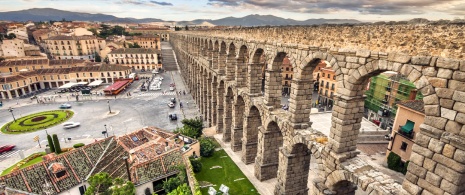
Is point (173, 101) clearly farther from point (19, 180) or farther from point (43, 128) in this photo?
point (19, 180)

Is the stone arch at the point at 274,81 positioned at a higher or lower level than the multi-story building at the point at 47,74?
higher

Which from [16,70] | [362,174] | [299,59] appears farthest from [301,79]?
[16,70]

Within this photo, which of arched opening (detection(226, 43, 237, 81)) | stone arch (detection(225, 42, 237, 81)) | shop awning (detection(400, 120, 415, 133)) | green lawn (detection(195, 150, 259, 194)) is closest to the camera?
green lawn (detection(195, 150, 259, 194))

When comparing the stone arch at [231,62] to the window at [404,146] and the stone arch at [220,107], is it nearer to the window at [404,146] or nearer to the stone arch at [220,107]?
the stone arch at [220,107]

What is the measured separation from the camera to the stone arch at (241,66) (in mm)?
25212

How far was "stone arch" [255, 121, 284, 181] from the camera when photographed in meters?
21.5

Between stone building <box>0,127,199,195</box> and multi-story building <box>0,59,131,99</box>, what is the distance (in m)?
53.9

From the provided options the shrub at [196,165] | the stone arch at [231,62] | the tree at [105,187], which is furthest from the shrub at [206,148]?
the tree at [105,187]

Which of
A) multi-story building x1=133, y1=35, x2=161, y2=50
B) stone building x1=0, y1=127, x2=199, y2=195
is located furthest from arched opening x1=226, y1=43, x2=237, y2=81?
multi-story building x1=133, y1=35, x2=161, y2=50

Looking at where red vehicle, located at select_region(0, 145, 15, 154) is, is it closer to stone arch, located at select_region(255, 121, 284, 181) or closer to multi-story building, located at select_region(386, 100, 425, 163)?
stone arch, located at select_region(255, 121, 284, 181)

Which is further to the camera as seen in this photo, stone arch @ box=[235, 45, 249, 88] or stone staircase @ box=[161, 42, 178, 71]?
stone staircase @ box=[161, 42, 178, 71]

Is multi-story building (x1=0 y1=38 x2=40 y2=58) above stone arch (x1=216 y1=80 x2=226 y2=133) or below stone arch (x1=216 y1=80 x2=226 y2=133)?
above

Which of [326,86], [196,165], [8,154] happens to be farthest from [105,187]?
[326,86]

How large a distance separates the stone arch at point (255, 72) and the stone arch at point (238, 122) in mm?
3072
